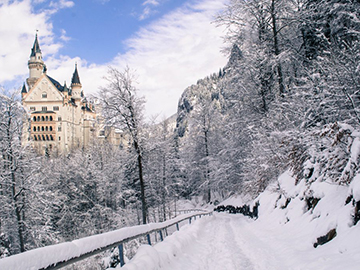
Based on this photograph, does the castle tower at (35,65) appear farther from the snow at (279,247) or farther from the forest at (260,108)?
the snow at (279,247)

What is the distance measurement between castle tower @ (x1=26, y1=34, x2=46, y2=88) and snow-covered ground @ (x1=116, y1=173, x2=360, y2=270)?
143269mm

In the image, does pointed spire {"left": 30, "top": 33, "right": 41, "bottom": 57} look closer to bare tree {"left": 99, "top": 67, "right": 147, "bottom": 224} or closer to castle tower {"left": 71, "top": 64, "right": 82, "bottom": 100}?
castle tower {"left": 71, "top": 64, "right": 82, "bottom": 100}

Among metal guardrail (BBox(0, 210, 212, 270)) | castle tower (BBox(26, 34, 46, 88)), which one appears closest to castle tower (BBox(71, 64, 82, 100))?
castle tower (BBox(26, 34, 46, 88))

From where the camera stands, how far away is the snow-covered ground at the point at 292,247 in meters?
4.96

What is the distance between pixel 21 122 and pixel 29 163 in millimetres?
2877

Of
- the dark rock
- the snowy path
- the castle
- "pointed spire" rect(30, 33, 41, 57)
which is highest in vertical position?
"pointed spire" rect(30, 33, 41, 57)

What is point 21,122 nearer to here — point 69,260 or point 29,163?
point 29,163

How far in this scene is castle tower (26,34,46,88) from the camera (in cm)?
13088

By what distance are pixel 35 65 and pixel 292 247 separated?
146685 mm

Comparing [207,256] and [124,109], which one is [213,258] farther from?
[124,109]

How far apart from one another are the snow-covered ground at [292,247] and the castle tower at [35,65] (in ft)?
470

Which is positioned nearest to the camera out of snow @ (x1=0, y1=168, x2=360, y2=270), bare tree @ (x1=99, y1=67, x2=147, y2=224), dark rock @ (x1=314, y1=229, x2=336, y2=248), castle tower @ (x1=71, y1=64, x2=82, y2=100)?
snow @ (x1=0, y1=168, x2=360, y2=270)

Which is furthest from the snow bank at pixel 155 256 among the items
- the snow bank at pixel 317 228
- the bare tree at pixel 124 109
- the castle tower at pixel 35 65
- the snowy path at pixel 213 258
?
the castle tower at pixel 35 65

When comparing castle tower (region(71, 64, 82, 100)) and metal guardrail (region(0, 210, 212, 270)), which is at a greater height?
castle tower (region(71, 64, 82, 100))
